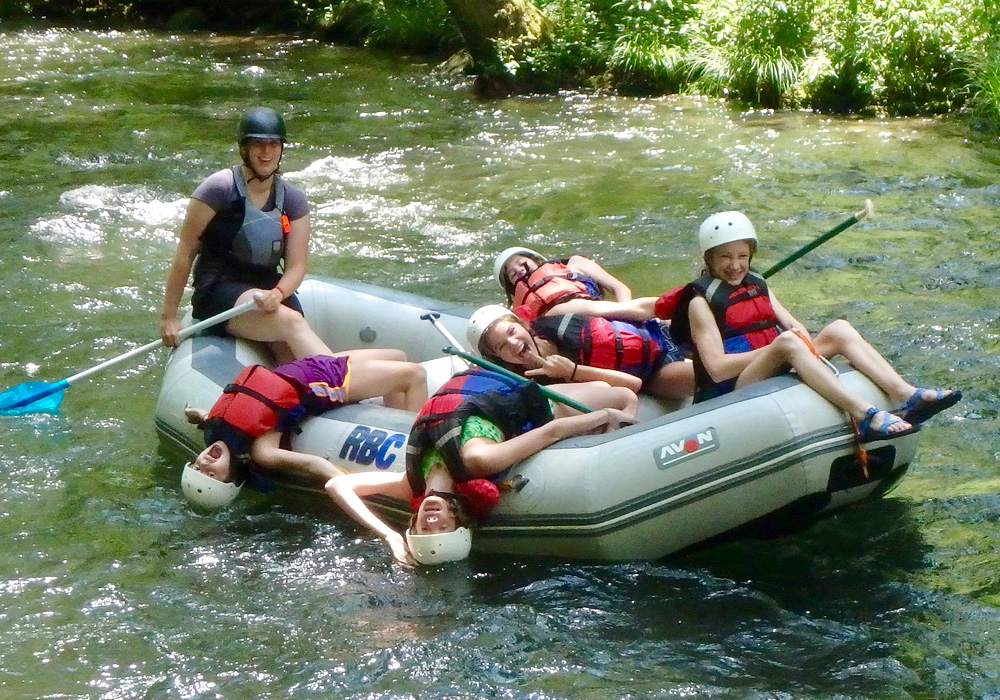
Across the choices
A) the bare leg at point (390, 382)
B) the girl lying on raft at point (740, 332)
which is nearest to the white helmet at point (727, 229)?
the girl lying on raft at point (740, 332)

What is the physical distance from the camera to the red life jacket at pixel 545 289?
205 inches

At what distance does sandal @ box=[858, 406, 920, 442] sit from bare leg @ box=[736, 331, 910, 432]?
0.01 m

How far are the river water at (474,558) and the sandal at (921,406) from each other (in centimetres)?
51

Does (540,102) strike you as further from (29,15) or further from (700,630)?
(29,15)

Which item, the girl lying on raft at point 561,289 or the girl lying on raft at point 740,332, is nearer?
the girl lying on raft at point 740,332

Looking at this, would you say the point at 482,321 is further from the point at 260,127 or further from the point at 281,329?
the point at 260,127

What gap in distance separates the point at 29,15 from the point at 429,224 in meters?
13.2

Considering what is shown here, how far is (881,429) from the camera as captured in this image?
12.8 feet

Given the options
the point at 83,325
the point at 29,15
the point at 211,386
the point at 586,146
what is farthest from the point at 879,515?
the point at 29,15

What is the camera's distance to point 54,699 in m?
3.47

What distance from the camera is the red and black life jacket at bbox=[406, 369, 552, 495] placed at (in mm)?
4055

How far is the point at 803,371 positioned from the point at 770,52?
7.65m

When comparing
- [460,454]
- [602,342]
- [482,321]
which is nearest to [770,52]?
[602,342]

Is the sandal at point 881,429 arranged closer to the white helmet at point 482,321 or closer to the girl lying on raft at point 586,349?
the girl lying on raft at point 586,349
